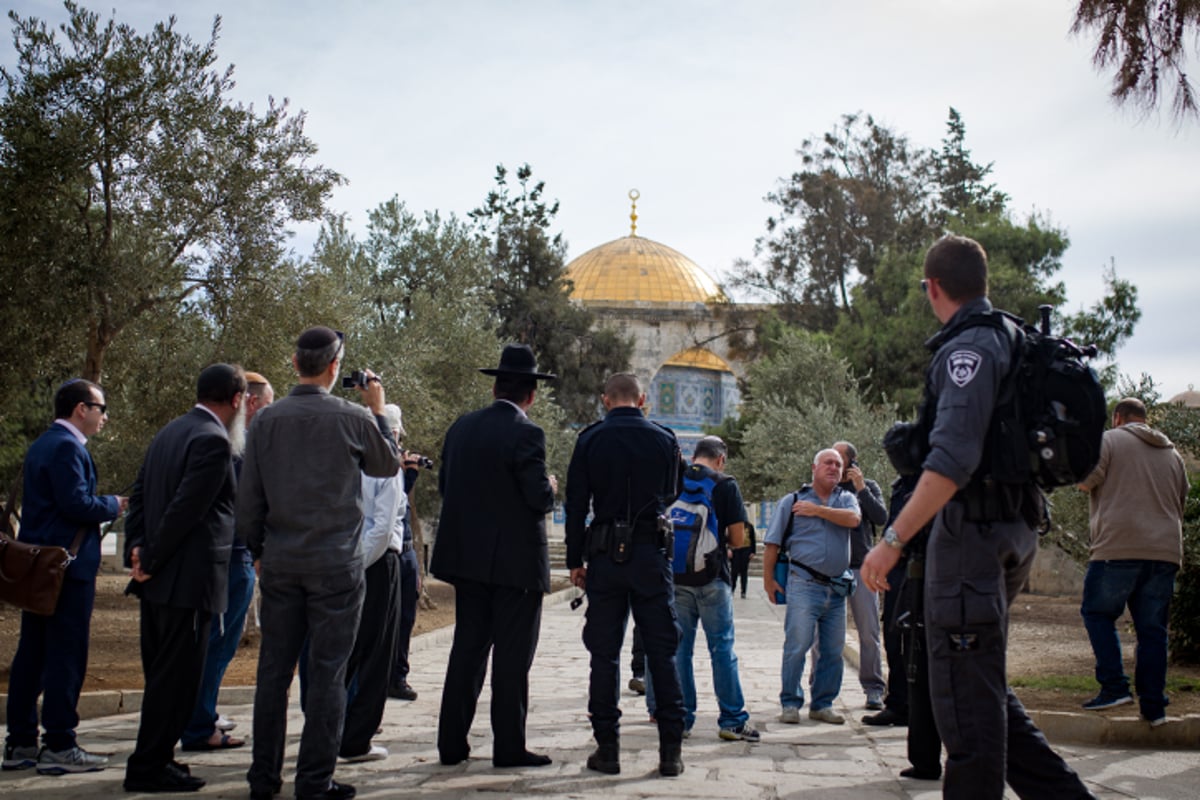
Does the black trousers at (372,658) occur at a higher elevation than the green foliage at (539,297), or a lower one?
lower

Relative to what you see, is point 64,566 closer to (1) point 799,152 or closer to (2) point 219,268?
(2) point 219,268

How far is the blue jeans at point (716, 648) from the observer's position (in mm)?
7098

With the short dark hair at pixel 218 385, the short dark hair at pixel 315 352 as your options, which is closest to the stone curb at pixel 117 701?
the short dark hair at pixel 218 385

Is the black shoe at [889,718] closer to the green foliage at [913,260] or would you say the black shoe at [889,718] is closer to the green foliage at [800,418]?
the green foliage at [800,418]

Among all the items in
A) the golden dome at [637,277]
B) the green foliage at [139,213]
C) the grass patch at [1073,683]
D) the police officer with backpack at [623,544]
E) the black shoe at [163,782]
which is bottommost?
the black shoe at [163,782]

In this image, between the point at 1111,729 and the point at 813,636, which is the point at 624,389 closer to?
the point at 813,636

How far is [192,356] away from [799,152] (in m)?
34.7

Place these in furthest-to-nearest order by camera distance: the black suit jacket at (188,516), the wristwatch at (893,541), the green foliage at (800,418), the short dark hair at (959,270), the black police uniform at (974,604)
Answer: the green foliage at (800,418)
the black suit jacket at (188,516)
the short dark hair at (959,270)
the wristwatch at (893,541)
the black police uniform at (974,604)

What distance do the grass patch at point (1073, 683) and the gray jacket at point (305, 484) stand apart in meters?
5.71

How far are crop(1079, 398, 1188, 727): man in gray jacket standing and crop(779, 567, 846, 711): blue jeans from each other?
157cm

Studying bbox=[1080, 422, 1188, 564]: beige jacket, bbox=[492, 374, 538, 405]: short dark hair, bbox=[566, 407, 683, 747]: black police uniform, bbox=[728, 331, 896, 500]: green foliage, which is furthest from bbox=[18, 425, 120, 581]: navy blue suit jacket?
bbox=[728, 331, 896, 500]: green foliage

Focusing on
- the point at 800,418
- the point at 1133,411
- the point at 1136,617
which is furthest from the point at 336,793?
the point at 800,418

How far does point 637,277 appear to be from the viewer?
59250mm

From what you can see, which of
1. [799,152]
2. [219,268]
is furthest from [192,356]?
[799,152]
